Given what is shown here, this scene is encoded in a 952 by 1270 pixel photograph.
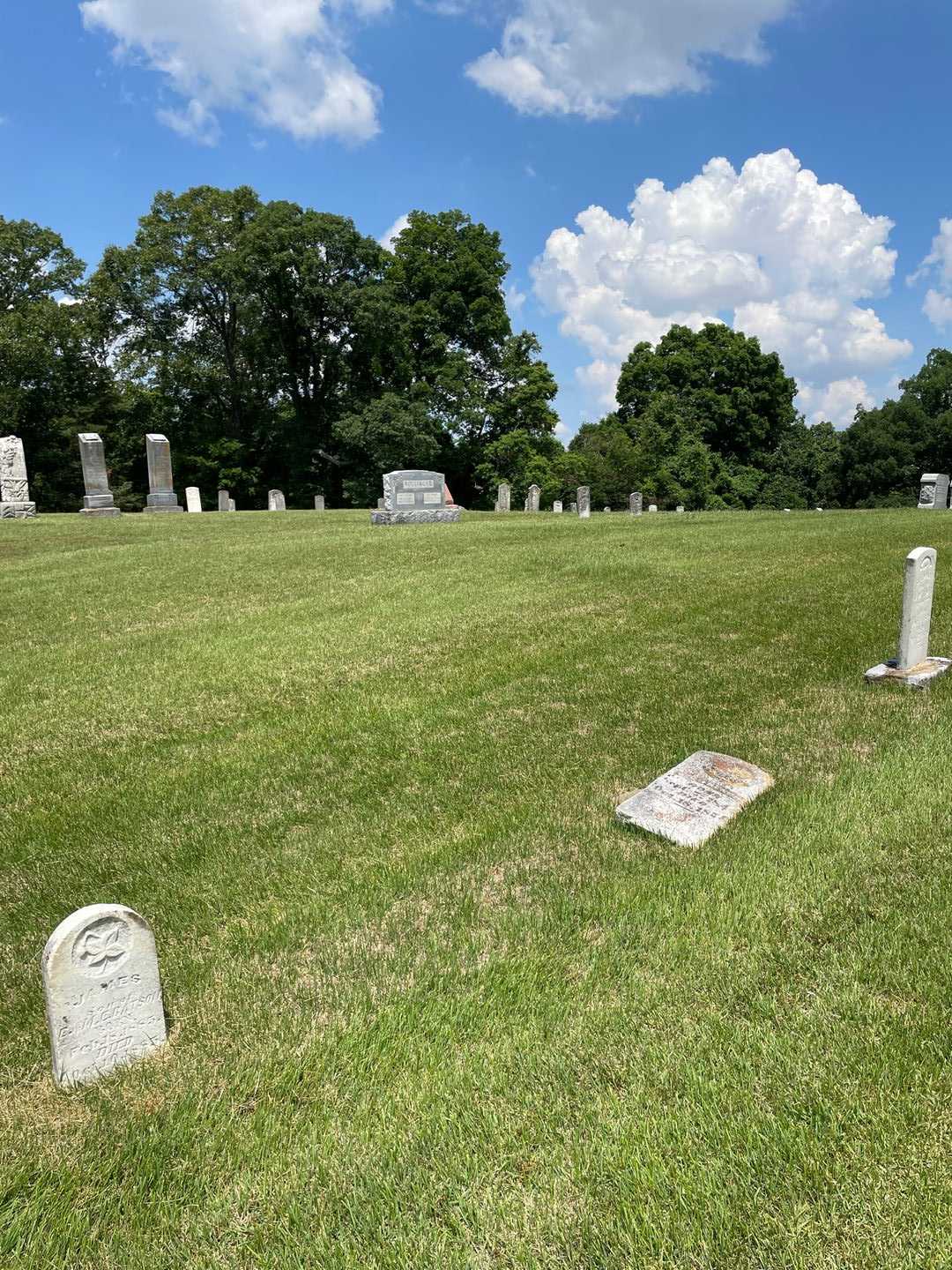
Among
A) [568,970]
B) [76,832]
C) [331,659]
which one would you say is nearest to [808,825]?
[568,970]

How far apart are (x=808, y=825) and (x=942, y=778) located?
112 cm

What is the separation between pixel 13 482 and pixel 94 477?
241 centimetres

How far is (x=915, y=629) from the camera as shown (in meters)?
6.46

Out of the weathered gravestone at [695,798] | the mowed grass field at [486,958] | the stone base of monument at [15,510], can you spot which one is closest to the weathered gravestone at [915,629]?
the mowed grass field at [486,958]

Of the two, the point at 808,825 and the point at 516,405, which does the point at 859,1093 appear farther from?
the point at 516,405

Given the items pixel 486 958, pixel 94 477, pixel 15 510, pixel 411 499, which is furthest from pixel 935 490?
pixel 15 510

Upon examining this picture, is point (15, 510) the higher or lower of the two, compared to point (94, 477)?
lower

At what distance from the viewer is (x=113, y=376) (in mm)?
40594

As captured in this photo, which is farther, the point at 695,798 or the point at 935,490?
the point at 935,490

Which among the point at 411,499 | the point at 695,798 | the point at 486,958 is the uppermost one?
the point at 411,499

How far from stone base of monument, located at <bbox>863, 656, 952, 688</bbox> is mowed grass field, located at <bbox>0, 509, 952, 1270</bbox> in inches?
5.0

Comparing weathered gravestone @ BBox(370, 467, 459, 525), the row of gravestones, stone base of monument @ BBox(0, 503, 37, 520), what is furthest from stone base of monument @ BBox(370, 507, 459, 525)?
the row of gravestones

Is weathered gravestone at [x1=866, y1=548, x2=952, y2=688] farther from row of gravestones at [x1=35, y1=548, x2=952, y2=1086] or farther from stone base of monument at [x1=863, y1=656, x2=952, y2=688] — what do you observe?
row of gravestones at [x1=35, y1=548, x2=952, y2=1086]

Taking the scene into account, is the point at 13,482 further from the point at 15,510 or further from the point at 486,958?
the point at 486,958
